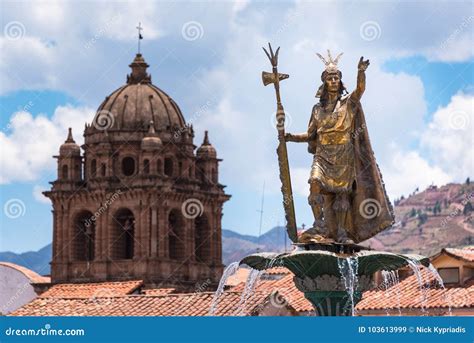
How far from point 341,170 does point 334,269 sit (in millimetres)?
1417

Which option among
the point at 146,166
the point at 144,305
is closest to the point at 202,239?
the point at 146,166

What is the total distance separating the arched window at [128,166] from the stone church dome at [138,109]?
1742mm

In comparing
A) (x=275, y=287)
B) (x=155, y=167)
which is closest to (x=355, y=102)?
(x=275, y=287)

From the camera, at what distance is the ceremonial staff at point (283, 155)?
1988 cm

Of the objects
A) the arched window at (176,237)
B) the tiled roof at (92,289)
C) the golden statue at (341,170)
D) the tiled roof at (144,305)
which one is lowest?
the golden statue at (341,170)

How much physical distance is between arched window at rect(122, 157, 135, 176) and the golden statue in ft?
192

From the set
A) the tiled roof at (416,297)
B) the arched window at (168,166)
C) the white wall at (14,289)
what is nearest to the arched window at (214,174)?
the arched window at (168,166)

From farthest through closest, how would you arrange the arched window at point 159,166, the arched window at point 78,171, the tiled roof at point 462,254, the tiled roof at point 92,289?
1. the arched window at point 78,171
2. the arched window at point 159,166
3. the tiled roof at point 92,289
4. the tiled roof at point 462,254

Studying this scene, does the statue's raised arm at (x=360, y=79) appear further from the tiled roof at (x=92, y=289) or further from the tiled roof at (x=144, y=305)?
the tiled roof at (x=92, y=289)

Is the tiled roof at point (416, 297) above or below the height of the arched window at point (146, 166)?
below

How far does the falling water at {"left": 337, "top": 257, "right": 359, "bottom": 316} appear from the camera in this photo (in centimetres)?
1888

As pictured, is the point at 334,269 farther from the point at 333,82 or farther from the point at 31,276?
the point at 31,276

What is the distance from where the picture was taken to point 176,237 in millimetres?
77188
